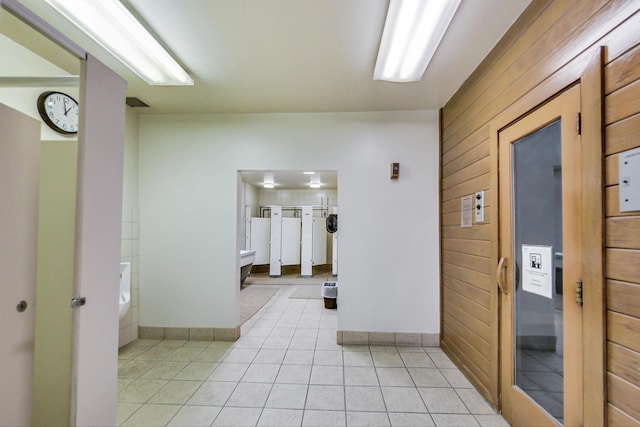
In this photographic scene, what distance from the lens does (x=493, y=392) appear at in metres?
1.92

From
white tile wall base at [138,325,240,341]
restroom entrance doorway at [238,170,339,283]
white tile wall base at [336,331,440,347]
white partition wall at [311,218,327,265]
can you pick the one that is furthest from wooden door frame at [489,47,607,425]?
white partition wall at [311,218,327,265]

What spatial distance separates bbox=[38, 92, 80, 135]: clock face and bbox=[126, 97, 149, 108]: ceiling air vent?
59cm

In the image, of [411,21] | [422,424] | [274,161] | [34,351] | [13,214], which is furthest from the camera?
[274,161]

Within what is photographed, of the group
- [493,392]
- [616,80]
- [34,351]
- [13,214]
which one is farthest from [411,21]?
[34,351]

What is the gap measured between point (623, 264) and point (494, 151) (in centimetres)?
110

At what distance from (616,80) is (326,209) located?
22.4 ft

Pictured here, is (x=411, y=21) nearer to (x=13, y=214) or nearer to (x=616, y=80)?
(x=616, y=80)

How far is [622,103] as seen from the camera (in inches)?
41.8

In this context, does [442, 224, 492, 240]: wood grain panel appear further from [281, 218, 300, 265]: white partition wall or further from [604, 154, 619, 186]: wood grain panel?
[281, 218, 300, 265]: white partition wall

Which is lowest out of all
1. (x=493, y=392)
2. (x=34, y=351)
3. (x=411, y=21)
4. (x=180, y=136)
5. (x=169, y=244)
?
(x=493, y=392)

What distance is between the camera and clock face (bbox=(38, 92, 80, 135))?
6.66ft

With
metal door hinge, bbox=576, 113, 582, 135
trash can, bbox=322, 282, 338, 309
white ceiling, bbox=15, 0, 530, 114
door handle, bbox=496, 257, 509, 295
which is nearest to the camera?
metal door hinge, bbox=576, 113, 582, 135

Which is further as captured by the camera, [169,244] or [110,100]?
[169,244]

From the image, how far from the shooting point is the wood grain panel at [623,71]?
102cm
